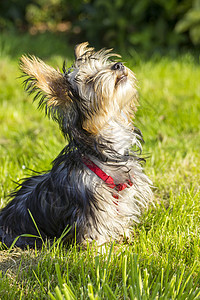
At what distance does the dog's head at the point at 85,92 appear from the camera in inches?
Result: 110

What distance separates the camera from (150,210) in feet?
11.8

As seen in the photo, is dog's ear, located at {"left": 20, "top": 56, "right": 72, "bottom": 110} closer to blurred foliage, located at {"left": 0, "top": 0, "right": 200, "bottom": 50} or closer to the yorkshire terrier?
the yorkshire terrier

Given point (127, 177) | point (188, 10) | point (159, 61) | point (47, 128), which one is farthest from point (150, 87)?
point (127, 177)

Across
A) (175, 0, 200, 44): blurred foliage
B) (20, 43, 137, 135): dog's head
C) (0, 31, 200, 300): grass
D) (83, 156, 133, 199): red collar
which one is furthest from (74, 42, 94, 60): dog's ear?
(175, 0, 200, 44): blurred foliage

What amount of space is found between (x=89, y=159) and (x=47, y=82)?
2.27 ft

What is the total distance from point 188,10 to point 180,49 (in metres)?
1.00

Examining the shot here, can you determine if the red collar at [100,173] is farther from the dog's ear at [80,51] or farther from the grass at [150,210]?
the dog's ear at [80,51]

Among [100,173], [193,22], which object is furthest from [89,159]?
[193,22]

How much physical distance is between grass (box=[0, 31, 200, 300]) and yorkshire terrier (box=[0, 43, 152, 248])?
0.66 feet

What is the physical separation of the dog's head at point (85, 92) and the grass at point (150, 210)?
969 mm

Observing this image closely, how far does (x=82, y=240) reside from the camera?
308 cm

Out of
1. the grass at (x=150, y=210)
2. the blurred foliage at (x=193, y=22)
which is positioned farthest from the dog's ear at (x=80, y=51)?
the blurred foliage at (x=193, y=22)

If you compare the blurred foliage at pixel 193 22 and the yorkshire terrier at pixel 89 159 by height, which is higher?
the blurred foliage at pixel 193 22

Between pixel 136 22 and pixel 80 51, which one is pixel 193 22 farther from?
pixel 80 51
